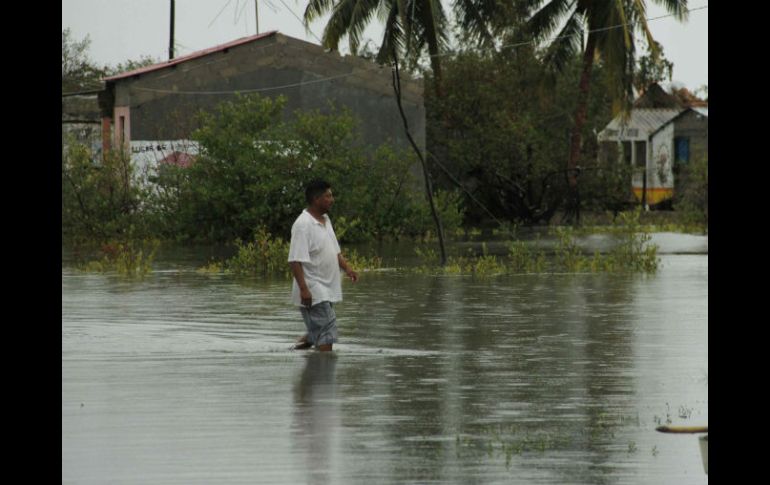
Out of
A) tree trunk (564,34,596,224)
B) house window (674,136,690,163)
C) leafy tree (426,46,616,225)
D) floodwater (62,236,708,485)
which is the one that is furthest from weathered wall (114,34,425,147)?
house window (674,136,690,163)

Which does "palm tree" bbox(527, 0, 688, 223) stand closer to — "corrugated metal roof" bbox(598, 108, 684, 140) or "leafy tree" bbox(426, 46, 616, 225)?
"leafy tree" bbox(426, 46, 616, 225)

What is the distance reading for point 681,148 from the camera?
6081 centimetres

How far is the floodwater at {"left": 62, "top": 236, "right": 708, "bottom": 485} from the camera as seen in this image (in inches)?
304

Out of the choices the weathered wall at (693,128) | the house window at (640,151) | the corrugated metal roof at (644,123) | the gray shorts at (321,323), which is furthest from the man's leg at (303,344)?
the house window at (640,151)

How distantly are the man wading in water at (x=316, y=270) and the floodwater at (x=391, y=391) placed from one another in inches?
10.7

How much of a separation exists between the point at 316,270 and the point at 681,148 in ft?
163

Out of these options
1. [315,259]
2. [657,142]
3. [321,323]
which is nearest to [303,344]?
[321,323]

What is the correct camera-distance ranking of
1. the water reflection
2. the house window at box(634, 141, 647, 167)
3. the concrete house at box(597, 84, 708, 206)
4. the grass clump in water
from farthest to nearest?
1. the house window at box(634, 141, 647, 167)
2. the concrete house at box(597, 84, 708, 206)
3. the grass clump in water
4. the water reflection

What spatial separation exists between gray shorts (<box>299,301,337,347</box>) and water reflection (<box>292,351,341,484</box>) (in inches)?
9.3

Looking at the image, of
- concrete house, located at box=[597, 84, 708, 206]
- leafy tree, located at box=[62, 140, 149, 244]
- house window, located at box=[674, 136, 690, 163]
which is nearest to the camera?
leafy tree, located at box=[62, 140, 149, 244]

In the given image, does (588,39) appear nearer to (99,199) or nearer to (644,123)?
(99,199)

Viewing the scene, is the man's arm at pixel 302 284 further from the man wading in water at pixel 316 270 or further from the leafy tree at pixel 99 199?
the leafy tree at pixel 99 199
